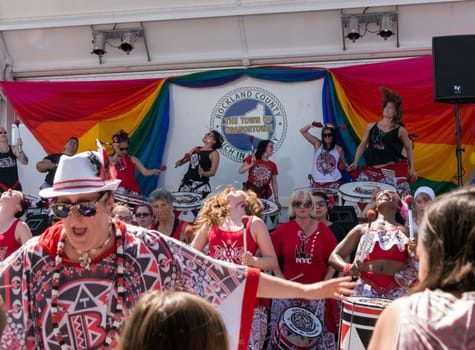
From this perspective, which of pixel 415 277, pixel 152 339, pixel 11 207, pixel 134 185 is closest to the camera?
pixel 152 339

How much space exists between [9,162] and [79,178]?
7.02 metres

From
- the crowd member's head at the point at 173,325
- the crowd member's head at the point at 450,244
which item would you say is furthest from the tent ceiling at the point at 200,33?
the crowd member's head at the point at 173,325

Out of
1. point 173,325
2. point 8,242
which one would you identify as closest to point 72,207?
point 173,325

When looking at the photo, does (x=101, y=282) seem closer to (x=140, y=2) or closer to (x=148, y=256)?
(x=148, y=256)

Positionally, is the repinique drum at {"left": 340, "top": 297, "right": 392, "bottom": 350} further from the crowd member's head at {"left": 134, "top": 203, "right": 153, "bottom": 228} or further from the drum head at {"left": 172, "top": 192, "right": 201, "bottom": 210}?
the drum head at {"left": 172, "top": 192, "right": 201, "bottom": 210}

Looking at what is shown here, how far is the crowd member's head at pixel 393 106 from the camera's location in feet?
27.9

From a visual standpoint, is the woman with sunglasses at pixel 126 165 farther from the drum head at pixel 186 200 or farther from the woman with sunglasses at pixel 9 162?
the woman with sunglasses at pixel 9 162

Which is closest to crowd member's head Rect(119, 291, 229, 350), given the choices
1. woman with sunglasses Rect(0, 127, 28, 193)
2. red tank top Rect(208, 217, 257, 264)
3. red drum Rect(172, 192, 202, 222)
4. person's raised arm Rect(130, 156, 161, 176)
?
red tank top Rect(208, 217, 257, 264)

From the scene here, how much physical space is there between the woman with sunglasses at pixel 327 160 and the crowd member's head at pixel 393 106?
29.0 inches

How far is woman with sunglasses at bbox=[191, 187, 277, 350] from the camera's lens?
16.7ft

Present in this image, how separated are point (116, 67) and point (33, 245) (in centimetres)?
718

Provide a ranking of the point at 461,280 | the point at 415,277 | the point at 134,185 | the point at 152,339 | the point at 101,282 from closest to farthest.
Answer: the point at 152,339, the point at 461,280, the point at 101,282, the point at 415,277, the point at 134,185

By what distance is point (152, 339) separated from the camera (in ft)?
5.04

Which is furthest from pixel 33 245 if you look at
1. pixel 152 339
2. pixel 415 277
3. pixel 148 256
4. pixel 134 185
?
pixel 134 185
